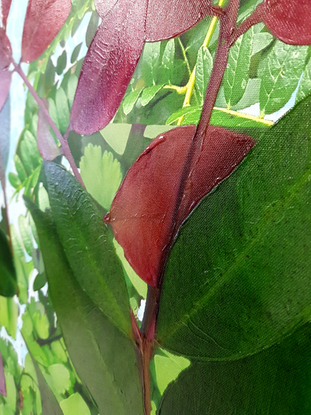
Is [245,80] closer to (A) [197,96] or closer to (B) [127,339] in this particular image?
(A) [197,96]

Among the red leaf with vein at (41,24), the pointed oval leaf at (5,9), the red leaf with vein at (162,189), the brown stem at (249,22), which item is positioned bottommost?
the red leaf with vein at (162,189)

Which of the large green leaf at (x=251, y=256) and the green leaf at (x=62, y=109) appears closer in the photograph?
the large green leaf at (x=251, y=256)

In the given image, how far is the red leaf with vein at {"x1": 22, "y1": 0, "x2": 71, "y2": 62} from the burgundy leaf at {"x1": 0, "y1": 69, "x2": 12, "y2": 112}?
44 millimetres

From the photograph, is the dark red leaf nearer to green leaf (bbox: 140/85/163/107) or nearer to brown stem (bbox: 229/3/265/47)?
brown stem (bbox: 229/3/265/47)

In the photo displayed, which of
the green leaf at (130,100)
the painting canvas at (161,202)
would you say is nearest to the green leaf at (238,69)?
the painting canvas at (161,202)

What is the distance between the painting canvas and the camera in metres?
0.29

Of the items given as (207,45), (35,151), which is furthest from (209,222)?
(35,151)

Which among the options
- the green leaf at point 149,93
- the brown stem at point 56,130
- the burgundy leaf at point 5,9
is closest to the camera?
the green leaf at point 149,93

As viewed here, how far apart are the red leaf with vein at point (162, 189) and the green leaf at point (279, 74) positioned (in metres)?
0.03

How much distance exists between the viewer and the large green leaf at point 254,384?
29 centimetres

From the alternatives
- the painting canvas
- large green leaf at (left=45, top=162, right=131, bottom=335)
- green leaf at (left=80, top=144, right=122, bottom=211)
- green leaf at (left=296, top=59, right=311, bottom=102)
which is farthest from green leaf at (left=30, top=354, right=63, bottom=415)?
green leaf at (left=296, top=59, right=311, bottom=102)

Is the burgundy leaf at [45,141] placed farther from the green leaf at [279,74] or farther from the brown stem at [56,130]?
the green leaf at [279,74]

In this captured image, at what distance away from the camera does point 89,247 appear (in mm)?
480

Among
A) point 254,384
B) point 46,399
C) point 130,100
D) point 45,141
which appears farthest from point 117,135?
point 46,399
